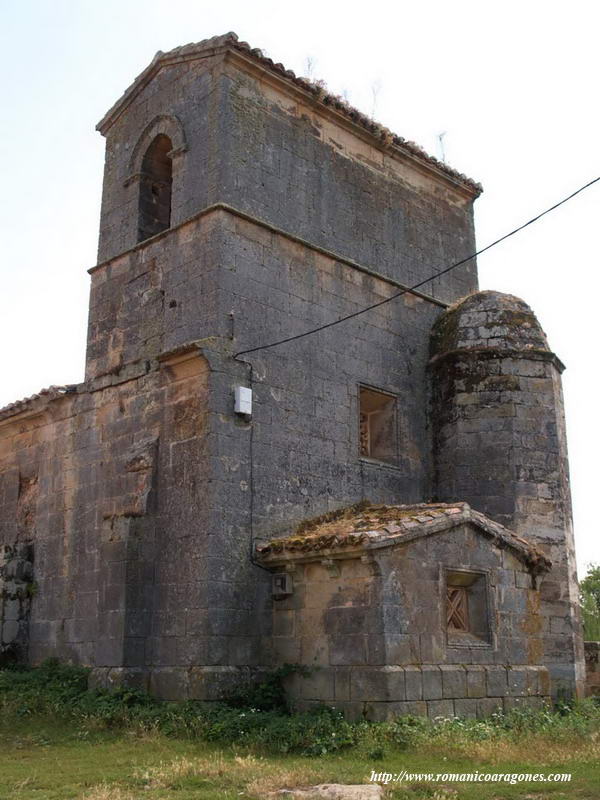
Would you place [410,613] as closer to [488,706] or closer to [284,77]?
[488,706]

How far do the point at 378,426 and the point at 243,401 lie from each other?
308 centimetres

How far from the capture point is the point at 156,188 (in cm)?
1421

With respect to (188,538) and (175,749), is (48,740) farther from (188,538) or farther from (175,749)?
(188,538)

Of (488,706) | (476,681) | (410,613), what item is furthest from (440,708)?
(410,613)

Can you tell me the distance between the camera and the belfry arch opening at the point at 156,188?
14.0m

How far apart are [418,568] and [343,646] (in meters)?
1.23

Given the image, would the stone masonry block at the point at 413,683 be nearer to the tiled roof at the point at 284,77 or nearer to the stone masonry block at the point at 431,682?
the stone masonry block at the point at 431,682

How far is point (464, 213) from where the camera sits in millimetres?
16594

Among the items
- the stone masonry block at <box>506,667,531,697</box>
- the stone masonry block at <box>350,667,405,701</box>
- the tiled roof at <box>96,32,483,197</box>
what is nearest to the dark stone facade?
the tiled roof at <box>96,32,483,197</box>

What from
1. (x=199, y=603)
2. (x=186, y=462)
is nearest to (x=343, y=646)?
(x=199, y=603)

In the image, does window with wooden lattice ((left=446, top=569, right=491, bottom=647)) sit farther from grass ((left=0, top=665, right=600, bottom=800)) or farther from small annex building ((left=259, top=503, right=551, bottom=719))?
grass ((left=0, top=665, right=600, bottom=800))

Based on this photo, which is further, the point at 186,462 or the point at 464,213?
the point at 464,213

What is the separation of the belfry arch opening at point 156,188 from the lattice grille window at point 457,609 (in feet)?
23.0

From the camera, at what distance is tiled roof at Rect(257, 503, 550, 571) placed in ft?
33.5
